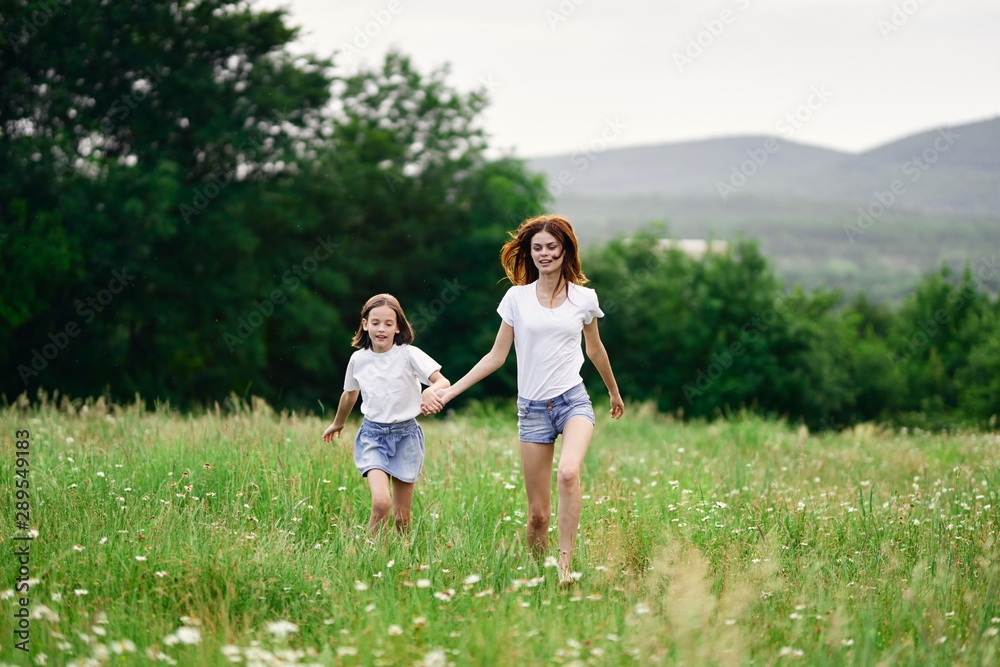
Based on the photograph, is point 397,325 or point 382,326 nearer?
point 382,326

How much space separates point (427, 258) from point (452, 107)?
25.9ft

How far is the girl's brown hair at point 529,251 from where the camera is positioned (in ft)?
15.8

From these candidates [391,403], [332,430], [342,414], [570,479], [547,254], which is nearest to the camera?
[570,479]

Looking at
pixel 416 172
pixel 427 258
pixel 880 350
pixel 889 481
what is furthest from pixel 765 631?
pixel 880 350

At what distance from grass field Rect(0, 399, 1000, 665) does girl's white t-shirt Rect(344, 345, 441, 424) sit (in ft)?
2.25

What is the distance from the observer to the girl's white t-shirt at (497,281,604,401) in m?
4.58

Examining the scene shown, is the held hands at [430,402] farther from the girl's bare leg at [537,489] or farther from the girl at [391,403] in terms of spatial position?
the girl's bare leg at [537,489]

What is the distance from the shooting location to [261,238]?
29.2 metres

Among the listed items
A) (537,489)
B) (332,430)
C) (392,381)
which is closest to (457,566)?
(537,489)

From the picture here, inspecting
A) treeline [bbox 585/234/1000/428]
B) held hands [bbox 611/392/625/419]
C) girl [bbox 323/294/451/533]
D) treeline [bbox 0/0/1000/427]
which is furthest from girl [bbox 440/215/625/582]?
treeline [bbox 585/234/1000/428]

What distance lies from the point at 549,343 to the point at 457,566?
4.43 ft

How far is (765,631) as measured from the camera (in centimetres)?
354

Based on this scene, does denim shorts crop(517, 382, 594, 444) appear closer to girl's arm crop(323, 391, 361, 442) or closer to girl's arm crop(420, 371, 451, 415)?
girl's arm crop(420, 371, 451, 415)

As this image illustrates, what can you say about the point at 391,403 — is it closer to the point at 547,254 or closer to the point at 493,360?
the point at 493,360
